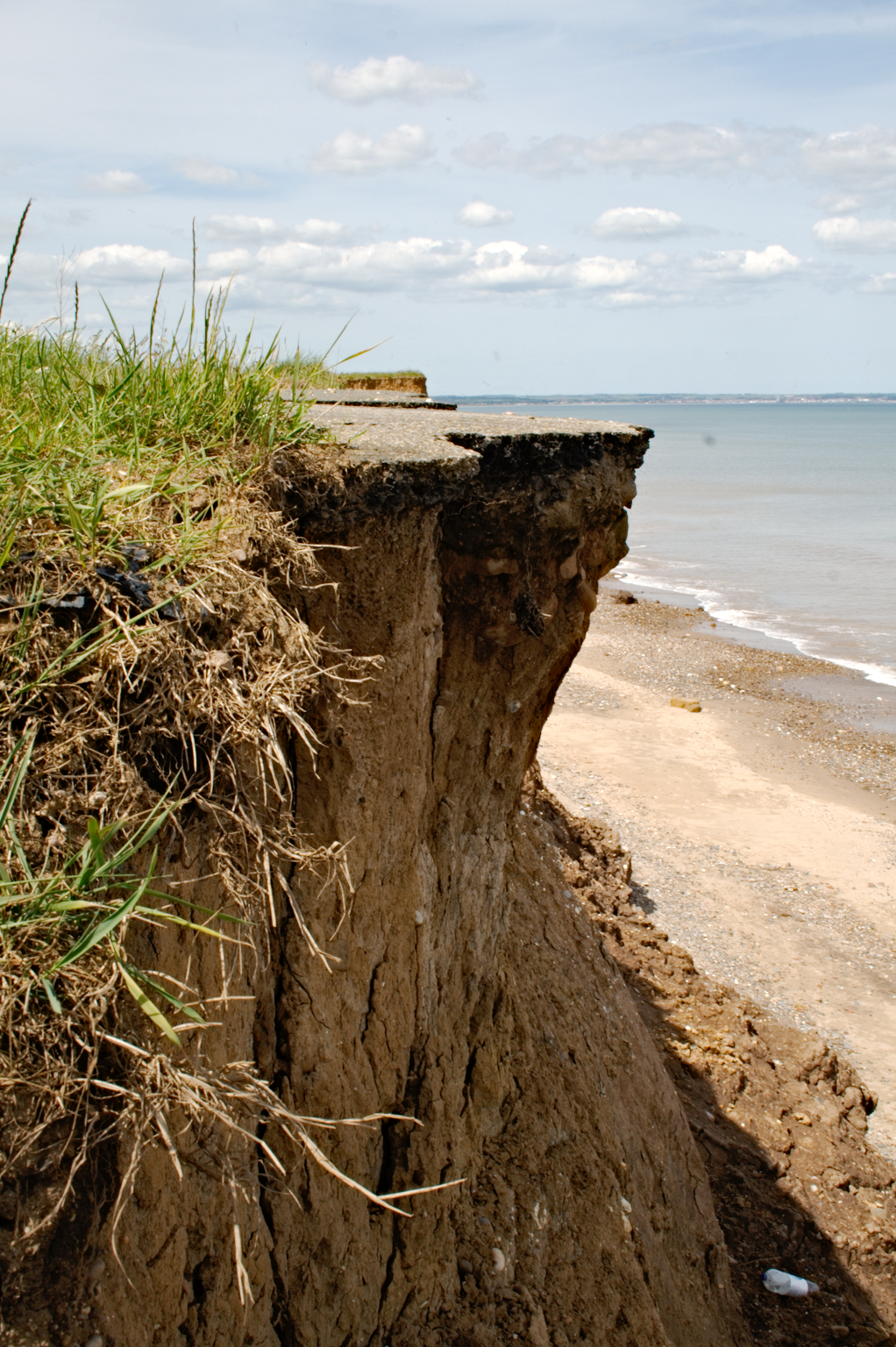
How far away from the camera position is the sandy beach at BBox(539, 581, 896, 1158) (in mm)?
8375

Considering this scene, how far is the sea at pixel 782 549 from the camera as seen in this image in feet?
70.9

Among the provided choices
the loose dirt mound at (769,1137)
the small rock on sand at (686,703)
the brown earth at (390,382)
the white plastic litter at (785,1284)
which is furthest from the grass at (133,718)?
the small rock on sand at (686,703)

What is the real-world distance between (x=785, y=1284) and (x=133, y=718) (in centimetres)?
475

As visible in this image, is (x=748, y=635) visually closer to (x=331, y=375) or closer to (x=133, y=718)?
(x=331, y=375)

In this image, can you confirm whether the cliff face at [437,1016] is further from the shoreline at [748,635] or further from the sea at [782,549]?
the shoreline at [748,635]

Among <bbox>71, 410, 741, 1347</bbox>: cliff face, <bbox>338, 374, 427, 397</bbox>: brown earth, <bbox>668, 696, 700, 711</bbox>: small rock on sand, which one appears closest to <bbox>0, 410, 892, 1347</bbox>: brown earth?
<bbox>71, 410, 741, 1347</bbox>: cliff face

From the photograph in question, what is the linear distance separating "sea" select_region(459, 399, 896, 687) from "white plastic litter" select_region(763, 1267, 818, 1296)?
14.4 feet

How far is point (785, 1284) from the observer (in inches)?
189

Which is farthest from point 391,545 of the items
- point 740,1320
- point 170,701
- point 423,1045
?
point 740,1320

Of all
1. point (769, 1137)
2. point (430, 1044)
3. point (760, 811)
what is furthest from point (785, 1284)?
point (760, 811)

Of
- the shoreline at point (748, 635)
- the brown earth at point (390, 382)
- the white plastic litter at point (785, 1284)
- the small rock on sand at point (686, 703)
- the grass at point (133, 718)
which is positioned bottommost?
the white plastic litter at point (785, 1284)

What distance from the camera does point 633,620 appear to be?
22094 millimetres

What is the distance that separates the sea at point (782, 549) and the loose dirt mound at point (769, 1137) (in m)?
4.01

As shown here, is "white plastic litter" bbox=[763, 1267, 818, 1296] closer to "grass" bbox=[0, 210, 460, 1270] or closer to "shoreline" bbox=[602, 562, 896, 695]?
"grass" bbox=[0, 210, 460, 1270]
